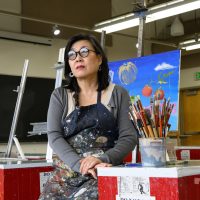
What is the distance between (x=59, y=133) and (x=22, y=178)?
0.81 m

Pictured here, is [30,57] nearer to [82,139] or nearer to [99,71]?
[99,71]

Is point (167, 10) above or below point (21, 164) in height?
above

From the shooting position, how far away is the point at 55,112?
167 centimetres

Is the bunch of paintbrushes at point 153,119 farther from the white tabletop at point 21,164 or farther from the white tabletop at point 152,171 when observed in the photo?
the white tabletop at point 21,164

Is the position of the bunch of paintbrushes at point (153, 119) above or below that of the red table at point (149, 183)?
above

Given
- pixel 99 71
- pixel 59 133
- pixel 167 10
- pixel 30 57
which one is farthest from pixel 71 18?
pixel 59 133

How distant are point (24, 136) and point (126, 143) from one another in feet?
18.9

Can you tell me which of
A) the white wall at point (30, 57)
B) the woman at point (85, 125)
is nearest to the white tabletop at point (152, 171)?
the woman at point (85, 125)

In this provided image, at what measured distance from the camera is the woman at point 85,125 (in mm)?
1532

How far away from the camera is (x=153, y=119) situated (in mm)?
1354

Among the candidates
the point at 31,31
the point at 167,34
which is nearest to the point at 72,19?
the point at 31,31

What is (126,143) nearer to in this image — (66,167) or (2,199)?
(66,167)

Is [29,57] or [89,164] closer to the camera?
[89,164]

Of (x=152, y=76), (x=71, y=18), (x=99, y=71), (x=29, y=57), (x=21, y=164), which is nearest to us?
(x=99, y=71)
